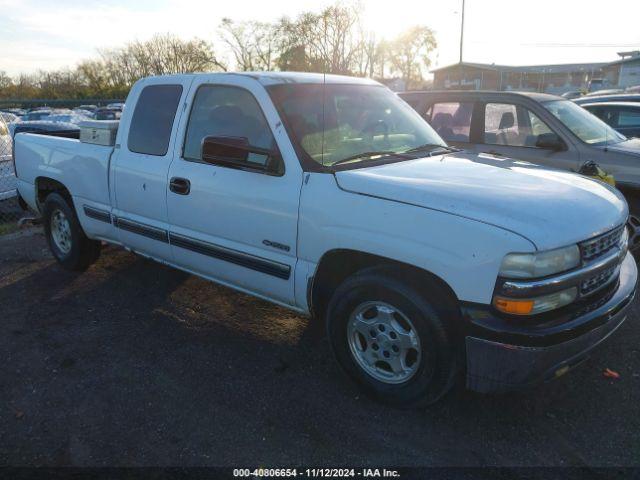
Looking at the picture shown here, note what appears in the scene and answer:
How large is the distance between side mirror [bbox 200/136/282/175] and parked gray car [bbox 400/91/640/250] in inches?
120

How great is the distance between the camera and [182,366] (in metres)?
3.64

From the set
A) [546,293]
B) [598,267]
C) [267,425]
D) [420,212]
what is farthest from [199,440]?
[598,267]

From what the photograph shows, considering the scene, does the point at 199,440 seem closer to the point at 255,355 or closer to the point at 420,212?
the point at 255,355

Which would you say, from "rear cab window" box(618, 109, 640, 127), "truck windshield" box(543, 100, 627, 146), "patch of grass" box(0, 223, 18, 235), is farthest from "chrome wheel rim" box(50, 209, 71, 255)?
"rear cab window" box(618, 109, 640, 127)

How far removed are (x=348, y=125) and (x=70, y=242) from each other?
3.39m

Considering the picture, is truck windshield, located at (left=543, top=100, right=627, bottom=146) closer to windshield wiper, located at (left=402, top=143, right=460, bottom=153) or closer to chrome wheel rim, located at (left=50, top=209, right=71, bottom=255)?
windshield wiper, located at (left=402, top=143, right=460, bottom=153)

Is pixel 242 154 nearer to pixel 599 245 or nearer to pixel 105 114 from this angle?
pixel 599 245

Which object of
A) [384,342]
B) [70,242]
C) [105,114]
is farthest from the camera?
[105,114]

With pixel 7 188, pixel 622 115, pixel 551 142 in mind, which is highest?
pixel 622 115

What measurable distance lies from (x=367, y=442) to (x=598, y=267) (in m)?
1.55

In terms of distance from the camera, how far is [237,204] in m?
3.52

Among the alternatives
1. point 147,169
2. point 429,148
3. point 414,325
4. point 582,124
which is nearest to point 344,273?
point 414,325

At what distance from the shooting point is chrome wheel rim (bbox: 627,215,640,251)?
543 cm

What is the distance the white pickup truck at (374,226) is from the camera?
8.36ft
